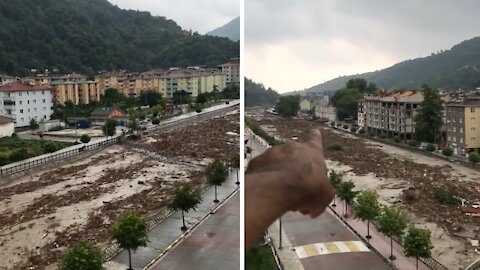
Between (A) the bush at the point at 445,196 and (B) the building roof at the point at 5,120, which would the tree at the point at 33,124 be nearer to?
(B) the building roof at the point at 5,120

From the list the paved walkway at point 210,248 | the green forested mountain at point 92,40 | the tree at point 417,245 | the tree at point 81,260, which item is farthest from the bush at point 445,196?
the green forested mountain at point 92,40

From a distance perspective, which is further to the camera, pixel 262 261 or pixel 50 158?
pixel 50 158

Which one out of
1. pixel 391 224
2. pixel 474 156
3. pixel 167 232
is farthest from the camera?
pixel 474 156

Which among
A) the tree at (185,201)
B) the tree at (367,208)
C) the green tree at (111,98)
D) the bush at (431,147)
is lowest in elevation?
the tree at (185,201)

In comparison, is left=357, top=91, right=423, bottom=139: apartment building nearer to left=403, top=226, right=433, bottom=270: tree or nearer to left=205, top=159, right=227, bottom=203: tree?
left=205, top=159, right=227, bottom=203: tree

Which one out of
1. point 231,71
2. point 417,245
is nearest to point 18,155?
point 231,71

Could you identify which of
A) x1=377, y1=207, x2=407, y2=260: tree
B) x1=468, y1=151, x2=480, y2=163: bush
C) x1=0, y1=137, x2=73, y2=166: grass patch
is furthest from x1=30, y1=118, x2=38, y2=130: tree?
x1=468, y1=151, x2=480, y2=163: bush

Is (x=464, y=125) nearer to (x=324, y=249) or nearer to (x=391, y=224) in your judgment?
(x=391, y=224)

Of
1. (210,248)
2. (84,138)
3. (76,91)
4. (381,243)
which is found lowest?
(210,248)
